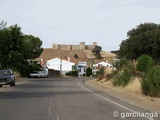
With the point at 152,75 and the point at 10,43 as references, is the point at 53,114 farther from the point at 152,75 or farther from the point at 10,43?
the point at 10,43

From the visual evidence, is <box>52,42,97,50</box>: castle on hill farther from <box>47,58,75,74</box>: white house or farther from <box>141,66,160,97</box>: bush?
<box>141,66,160,97</box>: bush

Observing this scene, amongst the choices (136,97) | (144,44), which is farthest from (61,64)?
(136,97)

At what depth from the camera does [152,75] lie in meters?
28.3

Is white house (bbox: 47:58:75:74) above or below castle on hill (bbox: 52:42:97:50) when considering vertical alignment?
below

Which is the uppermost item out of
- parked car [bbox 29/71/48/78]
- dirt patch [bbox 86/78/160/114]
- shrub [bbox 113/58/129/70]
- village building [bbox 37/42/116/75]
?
village building [bbox 37/42/116/75]

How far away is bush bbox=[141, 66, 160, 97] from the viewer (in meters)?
27.5

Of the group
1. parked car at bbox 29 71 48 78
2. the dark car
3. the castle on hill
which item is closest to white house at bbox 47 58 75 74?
parked car at bbox 29 71 48 78

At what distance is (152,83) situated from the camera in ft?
92.2

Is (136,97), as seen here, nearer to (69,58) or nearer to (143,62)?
(143,62)

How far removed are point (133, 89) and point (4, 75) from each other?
14.0 meters

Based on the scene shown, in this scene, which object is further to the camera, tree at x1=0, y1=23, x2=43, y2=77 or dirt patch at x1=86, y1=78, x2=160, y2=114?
tree at x1=0, y1=23, x2=43, y2=77

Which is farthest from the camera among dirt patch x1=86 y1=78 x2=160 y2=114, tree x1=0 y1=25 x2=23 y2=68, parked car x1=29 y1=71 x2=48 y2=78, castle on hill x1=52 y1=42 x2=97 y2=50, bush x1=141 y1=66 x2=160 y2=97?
castle on hill x1=52 y1=42 x2=97 y2=50

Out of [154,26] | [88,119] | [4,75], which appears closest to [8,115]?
[88,119]

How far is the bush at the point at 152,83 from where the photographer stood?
2749 centimetres
